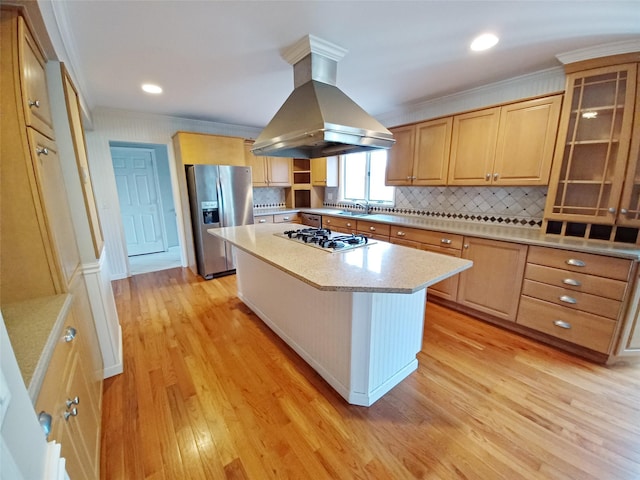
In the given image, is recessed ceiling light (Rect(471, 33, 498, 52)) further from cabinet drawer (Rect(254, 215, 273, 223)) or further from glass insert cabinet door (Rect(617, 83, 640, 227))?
cabinet drawer (Rect(254, 215, 273, 223))

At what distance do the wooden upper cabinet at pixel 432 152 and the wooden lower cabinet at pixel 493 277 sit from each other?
91cm

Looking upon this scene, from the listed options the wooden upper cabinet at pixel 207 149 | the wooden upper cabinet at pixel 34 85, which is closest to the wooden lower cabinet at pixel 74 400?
the wooden upper cabinet at pixel 34 85

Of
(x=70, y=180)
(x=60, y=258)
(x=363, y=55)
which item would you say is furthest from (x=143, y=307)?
(x=363, y=55)

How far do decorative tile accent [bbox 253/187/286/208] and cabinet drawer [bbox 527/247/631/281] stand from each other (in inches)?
159

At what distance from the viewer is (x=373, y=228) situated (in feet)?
11.6

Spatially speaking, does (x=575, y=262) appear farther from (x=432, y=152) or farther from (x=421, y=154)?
(x=421, y=154)

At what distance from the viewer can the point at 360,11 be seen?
5.03ft

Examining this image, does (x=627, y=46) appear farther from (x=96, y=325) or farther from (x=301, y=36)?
(x=96, y=325)

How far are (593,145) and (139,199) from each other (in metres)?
6.47

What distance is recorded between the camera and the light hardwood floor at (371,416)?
1.31 metres

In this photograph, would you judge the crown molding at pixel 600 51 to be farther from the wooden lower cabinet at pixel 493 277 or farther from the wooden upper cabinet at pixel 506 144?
the wooden lower cabinet at pixel 493 277

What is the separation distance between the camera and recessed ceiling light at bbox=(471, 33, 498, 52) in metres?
1.83

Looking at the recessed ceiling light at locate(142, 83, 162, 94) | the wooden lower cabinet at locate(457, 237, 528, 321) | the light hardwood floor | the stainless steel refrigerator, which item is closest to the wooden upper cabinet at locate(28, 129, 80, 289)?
the light hardwood floor

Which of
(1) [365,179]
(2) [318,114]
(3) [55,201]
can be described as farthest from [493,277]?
(3) [55,201]
